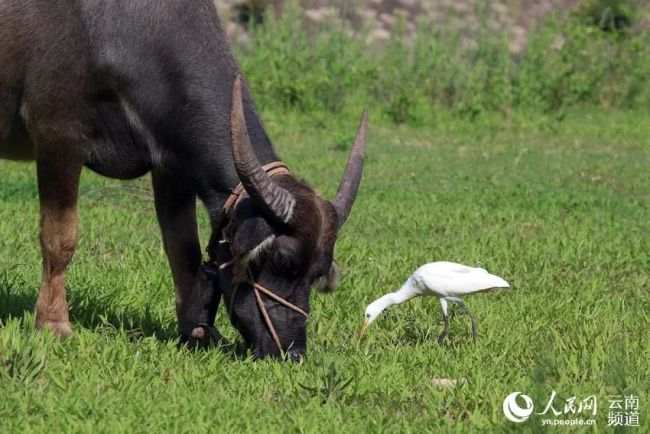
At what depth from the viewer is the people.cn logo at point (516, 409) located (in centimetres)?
437

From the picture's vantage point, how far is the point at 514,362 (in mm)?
5266

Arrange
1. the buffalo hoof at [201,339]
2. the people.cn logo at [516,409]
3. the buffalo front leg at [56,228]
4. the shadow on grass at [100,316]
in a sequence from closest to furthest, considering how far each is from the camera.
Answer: the people.cn logo at [516,409] < the buffalo hoof at [201,339] < the buffalo front leg at [56,228] < the shadow on grass at [100,316]

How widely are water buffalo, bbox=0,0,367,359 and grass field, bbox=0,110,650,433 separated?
0.83 feet

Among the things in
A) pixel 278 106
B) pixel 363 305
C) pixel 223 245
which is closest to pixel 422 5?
pixel 278 106

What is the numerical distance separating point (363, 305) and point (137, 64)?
1757 mm

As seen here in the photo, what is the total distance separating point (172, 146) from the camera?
539 centimetres

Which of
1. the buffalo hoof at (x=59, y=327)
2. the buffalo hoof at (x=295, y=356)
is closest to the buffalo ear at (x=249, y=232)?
the buffalo hoof at (x=295, y=356)

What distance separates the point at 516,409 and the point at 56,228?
91.5 inches

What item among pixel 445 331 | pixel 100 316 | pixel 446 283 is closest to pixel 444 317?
pixel 445 331

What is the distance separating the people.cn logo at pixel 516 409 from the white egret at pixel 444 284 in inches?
35.0

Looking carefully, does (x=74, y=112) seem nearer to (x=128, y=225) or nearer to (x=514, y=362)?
(x=514, y=362)

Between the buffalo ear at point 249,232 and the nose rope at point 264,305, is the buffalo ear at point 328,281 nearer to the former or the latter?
the nose rope at point 264,305

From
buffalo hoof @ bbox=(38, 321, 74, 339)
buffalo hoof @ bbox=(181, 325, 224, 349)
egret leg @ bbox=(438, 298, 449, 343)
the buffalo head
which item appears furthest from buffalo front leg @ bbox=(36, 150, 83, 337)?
egret leg @ bbox=(438, 298, 449, 343)

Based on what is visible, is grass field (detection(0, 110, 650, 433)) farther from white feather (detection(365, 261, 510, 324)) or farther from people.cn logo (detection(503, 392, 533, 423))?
white feather (detection(365, 261, 510, 324))
